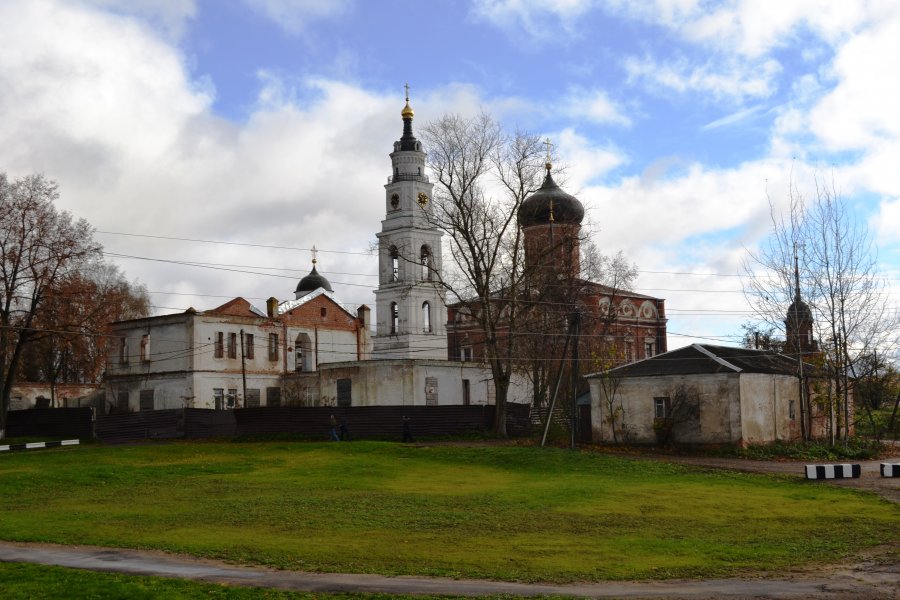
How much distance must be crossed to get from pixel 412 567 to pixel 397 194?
48.3 m

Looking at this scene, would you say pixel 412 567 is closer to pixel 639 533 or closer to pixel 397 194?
pixel 639 533

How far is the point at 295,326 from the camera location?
58.6m

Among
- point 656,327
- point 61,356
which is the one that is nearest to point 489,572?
point 656,327

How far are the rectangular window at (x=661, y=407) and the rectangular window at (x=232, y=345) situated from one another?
2549 cm

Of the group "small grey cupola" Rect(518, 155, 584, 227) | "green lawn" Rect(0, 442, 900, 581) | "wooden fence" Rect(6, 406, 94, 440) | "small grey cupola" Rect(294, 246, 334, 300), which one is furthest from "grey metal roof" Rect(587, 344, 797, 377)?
"small grey cupola" Rect(294, 246, 334, 300)

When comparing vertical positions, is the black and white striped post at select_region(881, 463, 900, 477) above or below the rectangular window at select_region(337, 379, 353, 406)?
below

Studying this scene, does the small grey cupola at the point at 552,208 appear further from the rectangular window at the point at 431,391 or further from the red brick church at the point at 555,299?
the rectangular window at the point at 431,391

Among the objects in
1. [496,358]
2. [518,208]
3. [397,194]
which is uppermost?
[397,194]

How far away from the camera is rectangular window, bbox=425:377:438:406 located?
49844 millimetres

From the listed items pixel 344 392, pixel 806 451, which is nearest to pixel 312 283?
pixel 344 392

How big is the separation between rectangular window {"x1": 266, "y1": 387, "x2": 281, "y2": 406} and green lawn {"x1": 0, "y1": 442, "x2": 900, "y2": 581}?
21.5m

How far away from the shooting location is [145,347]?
2169 inches

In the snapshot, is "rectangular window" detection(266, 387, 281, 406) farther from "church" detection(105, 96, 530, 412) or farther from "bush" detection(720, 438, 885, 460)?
"bush" detection(720, 438, 885, 460)

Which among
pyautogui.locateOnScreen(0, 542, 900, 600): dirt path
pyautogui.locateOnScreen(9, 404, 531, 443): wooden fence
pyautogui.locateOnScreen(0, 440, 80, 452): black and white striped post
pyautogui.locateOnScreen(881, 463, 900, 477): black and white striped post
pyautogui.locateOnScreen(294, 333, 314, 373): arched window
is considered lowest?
pyautogui.locateOnScreen(881, 463, 900, 477): black and white striped post
